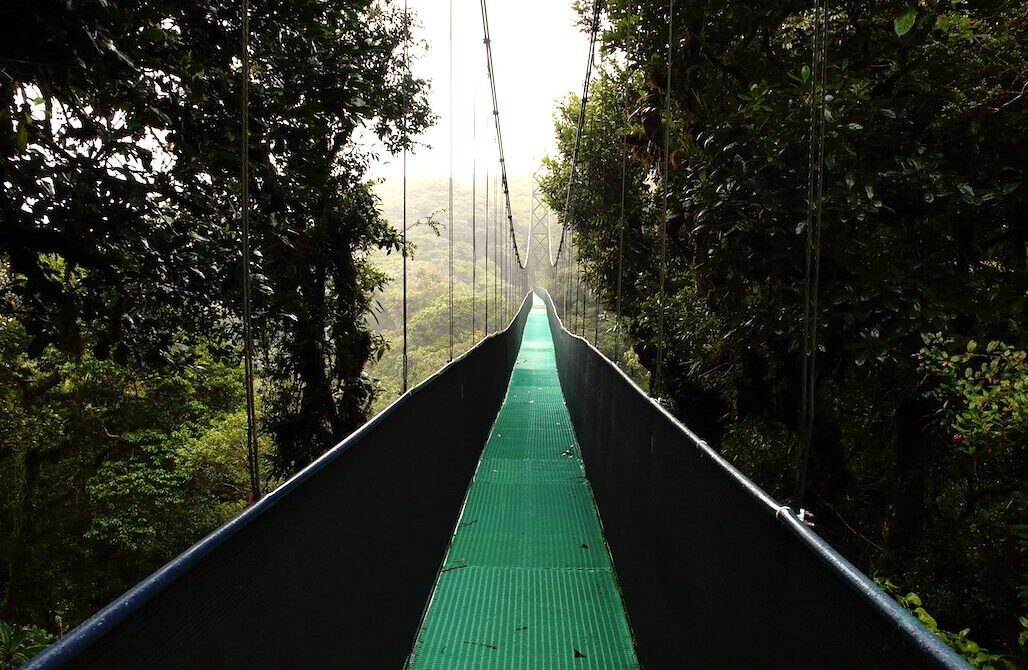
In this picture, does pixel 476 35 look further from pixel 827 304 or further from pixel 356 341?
pixel 827 304

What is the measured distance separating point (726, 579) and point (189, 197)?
2.46 m

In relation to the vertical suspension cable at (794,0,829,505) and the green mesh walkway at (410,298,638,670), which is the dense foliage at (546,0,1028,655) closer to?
the vertical suspension cable at (794,0,829,505)

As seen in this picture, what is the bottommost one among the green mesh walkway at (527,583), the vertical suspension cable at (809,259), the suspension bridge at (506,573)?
the green mesh walkway at (527,583)

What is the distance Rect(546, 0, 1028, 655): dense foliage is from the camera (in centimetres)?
279

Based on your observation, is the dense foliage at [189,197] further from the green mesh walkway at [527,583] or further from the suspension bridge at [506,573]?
the green mesh walkway at [527,583]

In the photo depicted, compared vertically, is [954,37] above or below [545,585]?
above

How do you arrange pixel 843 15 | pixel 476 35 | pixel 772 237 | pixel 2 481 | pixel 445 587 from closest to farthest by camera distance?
pixel 772 237, pixel 445 587, pixel 843 15, pixel 2 481, pixel 476 35

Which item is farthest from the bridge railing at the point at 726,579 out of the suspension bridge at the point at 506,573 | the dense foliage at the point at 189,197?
the dense foliage at the point at 189,197

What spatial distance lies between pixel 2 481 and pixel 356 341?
5.99 meters

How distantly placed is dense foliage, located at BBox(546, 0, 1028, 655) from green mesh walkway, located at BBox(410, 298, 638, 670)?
1.06 m

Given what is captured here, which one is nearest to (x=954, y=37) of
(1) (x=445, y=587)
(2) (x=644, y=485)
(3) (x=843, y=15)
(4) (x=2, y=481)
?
(3) (x=843, y=15)

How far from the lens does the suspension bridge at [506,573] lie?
0.90 meters

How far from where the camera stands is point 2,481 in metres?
9.17

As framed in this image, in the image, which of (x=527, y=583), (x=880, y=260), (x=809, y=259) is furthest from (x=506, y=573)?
(x=809, y=259)
